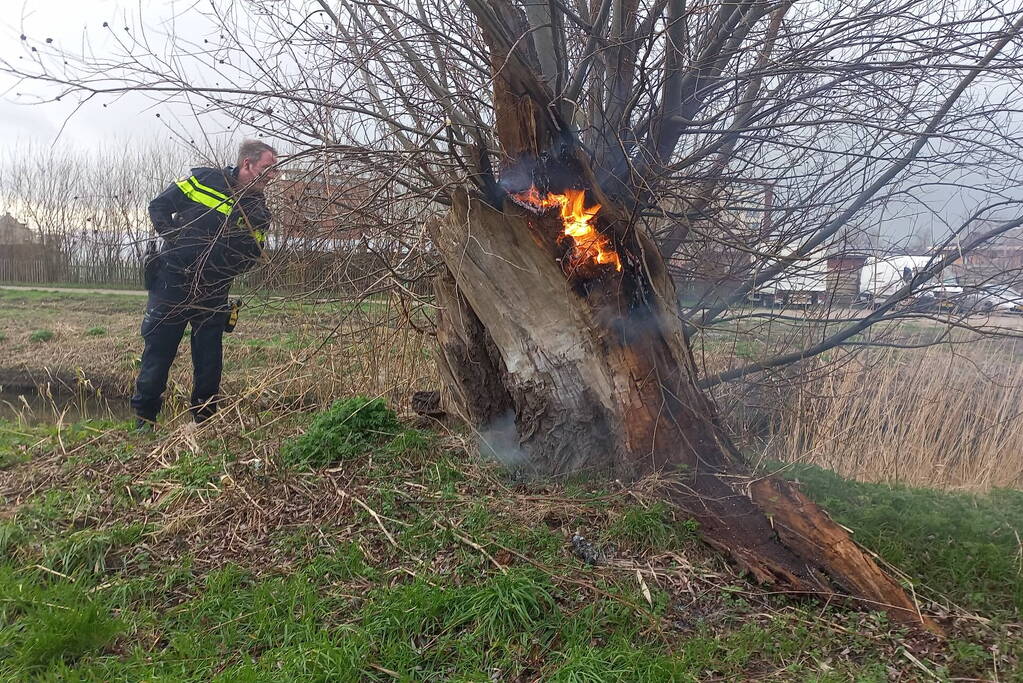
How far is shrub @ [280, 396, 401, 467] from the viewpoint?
421 centimetres

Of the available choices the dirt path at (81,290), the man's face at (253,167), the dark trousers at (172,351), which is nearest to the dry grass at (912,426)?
the man's face at (253,167)

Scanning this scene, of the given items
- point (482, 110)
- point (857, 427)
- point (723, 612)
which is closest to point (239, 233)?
point (482, 110)

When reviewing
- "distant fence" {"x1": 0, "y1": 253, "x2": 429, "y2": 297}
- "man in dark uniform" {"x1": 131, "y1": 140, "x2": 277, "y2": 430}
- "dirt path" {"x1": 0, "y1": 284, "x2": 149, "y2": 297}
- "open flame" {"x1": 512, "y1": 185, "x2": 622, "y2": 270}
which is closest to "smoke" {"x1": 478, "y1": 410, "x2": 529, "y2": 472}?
"open flame" {"x1": 512, "y1": 185, "x2": 622, "y2": 270}

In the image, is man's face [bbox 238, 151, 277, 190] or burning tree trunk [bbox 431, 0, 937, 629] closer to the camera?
burning tree trunk [bbox 431, 0, 937, 629]

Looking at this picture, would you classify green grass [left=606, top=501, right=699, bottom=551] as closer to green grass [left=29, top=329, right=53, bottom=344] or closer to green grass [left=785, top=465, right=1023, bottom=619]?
green grass [left=785, top=465, right=1023, bottom=619]

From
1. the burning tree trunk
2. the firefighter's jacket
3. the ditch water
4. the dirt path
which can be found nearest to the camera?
the burning tree trunk

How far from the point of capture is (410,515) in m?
3.63

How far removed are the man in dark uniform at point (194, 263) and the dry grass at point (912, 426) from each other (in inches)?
182

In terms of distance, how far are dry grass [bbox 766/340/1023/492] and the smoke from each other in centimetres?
265

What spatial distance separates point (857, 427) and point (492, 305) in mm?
4294

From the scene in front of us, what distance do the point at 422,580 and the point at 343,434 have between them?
1483 mm

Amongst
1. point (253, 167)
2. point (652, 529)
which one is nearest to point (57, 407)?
point (253, 167)

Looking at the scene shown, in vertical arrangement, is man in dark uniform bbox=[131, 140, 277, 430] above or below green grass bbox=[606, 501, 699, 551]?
above

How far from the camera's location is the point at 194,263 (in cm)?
521
